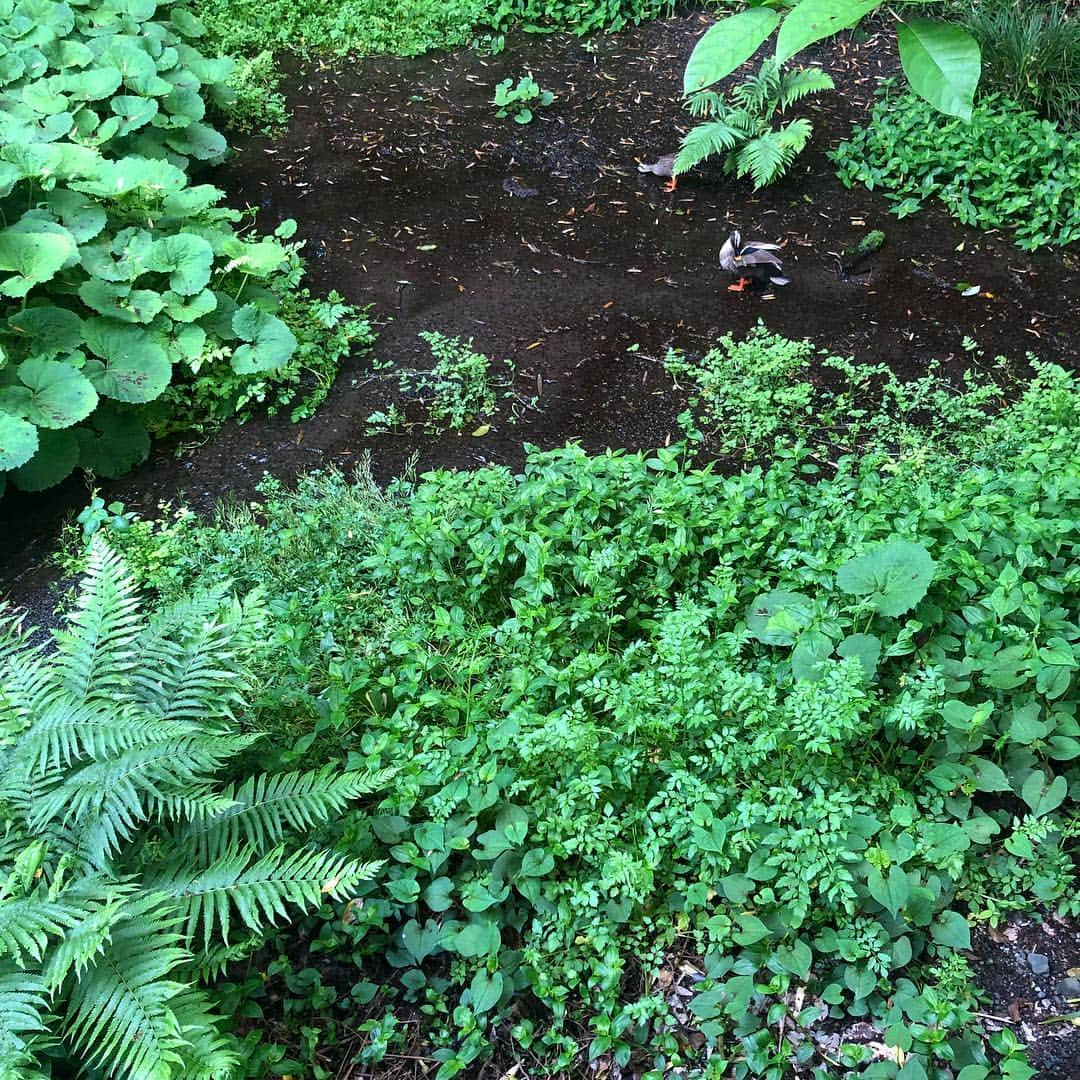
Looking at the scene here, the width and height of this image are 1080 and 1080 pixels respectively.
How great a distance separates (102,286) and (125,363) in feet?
1.47

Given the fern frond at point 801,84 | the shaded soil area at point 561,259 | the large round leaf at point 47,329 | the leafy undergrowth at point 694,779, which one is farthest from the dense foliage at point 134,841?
the fern frond at point 801,84

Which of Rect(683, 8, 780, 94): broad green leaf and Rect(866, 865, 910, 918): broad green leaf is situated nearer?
Rect(683, 8, 780, 94): broad green leaf

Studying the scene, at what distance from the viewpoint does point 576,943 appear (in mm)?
2654

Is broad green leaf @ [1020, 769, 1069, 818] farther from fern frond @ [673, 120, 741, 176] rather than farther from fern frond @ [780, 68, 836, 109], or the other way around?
fern frond @ [780, 68, 836, 109]

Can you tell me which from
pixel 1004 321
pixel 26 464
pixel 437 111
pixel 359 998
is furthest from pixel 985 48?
pixel 359 998

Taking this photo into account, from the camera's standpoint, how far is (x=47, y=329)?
4715mm

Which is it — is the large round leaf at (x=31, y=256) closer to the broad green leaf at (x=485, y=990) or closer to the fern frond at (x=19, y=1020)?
the fern frond at (x=19, y=1020)

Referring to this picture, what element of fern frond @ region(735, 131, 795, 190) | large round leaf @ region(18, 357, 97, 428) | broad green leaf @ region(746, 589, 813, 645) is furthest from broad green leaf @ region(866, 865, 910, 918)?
fern frond @ region(735, 131, 795, 190)

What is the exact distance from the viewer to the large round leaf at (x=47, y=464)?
461 cm

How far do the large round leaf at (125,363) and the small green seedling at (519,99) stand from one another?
12.9 ft

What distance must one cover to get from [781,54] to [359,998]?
2553mm

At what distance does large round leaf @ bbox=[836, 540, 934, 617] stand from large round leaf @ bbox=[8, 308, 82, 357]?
393 centimetres

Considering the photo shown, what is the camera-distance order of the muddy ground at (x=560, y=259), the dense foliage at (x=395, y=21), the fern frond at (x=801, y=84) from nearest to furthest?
1. the muddy ground at (x=560, y=259)
2. the fern frond at (x=801, y=84)
3. the dense foliage at (x=395, y=21)

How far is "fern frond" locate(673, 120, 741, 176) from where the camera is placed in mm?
6438
